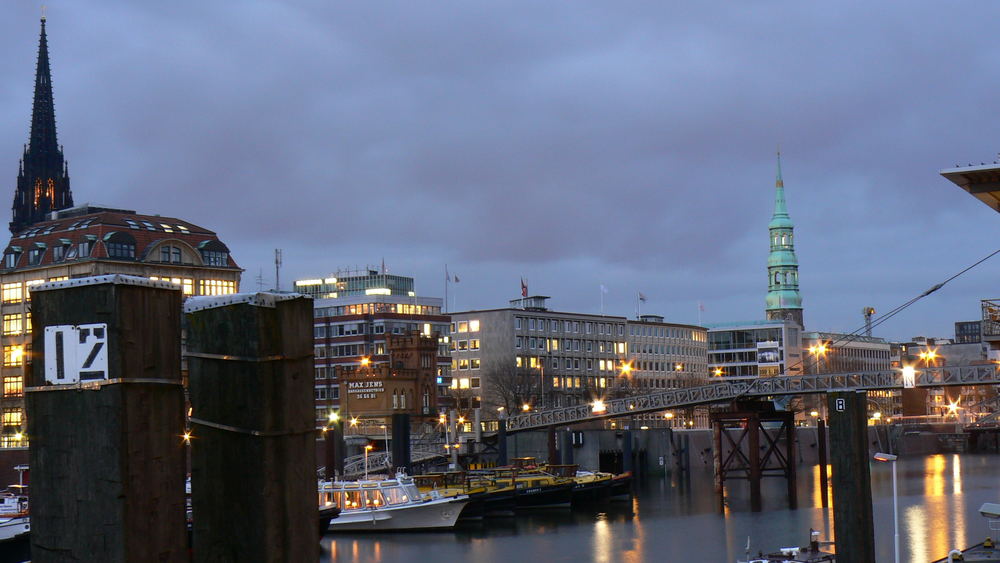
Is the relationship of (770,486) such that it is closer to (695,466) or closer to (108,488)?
(695,466)

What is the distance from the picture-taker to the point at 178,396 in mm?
10695

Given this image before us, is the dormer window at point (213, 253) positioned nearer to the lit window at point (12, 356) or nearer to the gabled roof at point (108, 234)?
the gabled roof at point (108, 234)

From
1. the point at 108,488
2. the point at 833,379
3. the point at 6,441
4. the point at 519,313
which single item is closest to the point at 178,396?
the point at 108,488

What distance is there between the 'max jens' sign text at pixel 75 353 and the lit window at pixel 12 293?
119 meters

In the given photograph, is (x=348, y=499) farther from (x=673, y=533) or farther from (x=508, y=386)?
(x=508, y=386)

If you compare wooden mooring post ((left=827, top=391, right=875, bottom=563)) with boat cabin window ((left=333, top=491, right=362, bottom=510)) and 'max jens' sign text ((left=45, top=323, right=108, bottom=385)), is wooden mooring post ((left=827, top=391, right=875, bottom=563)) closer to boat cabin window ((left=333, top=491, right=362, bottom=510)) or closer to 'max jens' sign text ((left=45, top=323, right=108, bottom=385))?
'max jens' sign text ((left=45, top=323, right=108, bottom=385))

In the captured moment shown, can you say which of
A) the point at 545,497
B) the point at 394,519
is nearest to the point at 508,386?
the point at 545,497

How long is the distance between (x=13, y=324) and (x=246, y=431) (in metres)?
120

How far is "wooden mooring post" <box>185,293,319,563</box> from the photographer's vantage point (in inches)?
421

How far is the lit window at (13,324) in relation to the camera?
397 feet

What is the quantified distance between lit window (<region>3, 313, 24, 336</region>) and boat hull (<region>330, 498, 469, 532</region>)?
6011 centimetres

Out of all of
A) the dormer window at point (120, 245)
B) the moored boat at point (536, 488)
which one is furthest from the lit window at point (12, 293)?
the moored boat at point (536, 488)

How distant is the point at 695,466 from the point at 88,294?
143m

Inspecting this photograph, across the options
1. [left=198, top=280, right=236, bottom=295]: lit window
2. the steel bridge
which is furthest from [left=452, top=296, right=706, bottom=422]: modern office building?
the steel bridge
